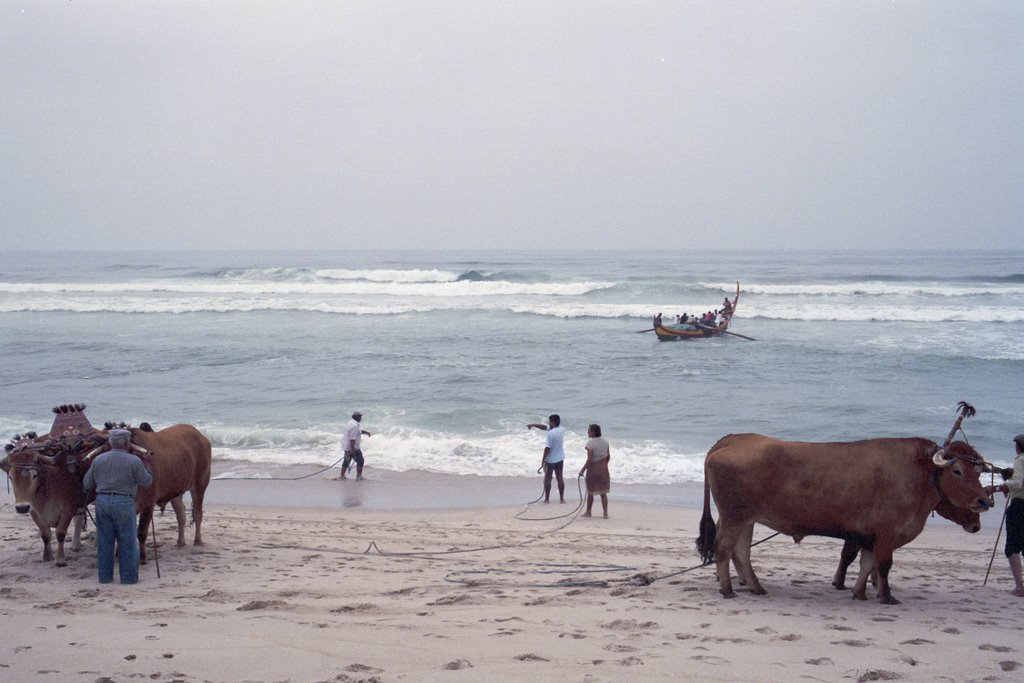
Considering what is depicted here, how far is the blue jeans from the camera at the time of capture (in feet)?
24.7

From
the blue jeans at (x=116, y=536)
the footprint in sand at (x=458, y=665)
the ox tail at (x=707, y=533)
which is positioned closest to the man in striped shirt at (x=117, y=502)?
the blue jeans at (x=116, y=536)

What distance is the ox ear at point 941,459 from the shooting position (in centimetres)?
727

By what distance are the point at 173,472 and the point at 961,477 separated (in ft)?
23.1

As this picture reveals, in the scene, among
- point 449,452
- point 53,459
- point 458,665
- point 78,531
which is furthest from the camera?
point 449,452

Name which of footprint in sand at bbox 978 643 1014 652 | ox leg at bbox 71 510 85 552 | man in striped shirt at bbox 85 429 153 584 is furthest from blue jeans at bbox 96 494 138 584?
footprint in sand at bbox 978 643 1014 652

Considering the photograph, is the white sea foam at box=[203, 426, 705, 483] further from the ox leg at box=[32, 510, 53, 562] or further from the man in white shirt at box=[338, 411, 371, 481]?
the ox leg at box=[32, 510, 53, 562]

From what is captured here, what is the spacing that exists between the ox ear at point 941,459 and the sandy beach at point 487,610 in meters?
1.14

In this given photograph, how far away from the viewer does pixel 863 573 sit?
7.39 m

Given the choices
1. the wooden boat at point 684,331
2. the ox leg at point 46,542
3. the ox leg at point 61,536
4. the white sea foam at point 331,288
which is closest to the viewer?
the ox leg at point 61,536

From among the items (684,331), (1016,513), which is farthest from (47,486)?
(684,331)

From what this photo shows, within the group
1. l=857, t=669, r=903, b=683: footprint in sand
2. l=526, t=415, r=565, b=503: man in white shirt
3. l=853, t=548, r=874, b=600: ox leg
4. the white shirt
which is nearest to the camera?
l=857, t=669, r=903, b=683: footprint in sand

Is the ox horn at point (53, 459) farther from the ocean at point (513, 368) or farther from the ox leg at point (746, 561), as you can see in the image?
the ocean at point (513, 368)

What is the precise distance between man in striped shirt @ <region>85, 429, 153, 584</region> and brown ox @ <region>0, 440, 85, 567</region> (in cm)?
68

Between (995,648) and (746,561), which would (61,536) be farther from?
(995,648)
